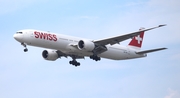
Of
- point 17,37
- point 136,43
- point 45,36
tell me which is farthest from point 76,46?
point 136,43

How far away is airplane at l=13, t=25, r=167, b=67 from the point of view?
71.7 meters

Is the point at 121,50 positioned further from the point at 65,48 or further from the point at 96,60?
the point at 65,48

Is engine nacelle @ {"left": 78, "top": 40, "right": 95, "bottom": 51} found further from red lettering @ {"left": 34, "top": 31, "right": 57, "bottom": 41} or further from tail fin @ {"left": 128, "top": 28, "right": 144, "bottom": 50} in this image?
tail fin @ {"left": 128, "top": 28, "right": 144, "bottom": 50}

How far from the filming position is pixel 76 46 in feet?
243

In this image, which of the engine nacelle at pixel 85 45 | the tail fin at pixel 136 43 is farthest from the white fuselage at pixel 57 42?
the tail fin at pixel 136 43

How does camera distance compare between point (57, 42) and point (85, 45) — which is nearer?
point (57, 42)

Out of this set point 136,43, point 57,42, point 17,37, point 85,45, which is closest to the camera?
point 17,37


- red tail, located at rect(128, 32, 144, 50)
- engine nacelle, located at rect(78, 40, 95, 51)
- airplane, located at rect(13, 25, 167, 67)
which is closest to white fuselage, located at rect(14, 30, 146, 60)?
airplane, located at rect(13, 25, 167, 67)

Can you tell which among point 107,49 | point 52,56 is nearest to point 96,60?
point 107,49

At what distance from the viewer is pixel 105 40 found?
75.0 metres

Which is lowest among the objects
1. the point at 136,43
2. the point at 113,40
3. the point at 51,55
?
the point at 51,55

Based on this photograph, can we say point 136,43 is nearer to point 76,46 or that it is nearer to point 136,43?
point 136,43

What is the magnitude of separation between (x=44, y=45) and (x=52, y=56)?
7.39 metres

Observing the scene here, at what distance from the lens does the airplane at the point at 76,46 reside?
71688mm
